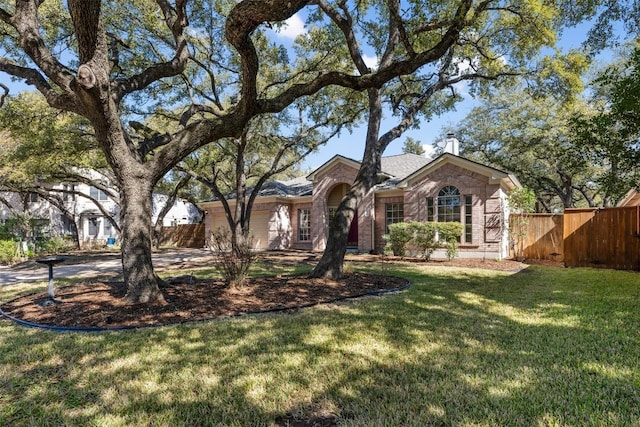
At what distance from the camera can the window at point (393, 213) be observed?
16.2m

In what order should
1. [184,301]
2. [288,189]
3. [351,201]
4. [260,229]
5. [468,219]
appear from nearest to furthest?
[184,301], [351,201], [468,219], [260,229], [288,189]

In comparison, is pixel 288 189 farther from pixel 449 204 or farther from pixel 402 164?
pixel 449 204

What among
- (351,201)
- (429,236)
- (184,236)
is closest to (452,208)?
(429,236)

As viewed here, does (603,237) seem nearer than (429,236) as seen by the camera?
Yes

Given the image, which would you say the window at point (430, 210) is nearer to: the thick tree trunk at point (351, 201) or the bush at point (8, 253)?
the thick tree trunk at point (351, 201)

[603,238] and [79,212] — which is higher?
[79,212]

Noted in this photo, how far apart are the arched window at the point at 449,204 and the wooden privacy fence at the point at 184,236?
1704cm

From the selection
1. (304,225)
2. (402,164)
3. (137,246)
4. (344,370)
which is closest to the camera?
(344,370)

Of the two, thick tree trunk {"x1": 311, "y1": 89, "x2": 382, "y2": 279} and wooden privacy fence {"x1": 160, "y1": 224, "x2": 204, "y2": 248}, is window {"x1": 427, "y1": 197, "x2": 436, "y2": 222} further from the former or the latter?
wooden privacy fence {"x1": 160, "y1": 224, "x2": 204, "y2": 248}

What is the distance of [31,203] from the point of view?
2712cm

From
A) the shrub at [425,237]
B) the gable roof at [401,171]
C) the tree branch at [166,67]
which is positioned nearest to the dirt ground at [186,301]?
the tree branch at [166,67]

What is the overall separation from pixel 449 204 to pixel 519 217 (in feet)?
8.77

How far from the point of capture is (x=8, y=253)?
573 inches

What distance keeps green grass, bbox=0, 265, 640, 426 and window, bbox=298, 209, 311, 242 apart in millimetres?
14410
